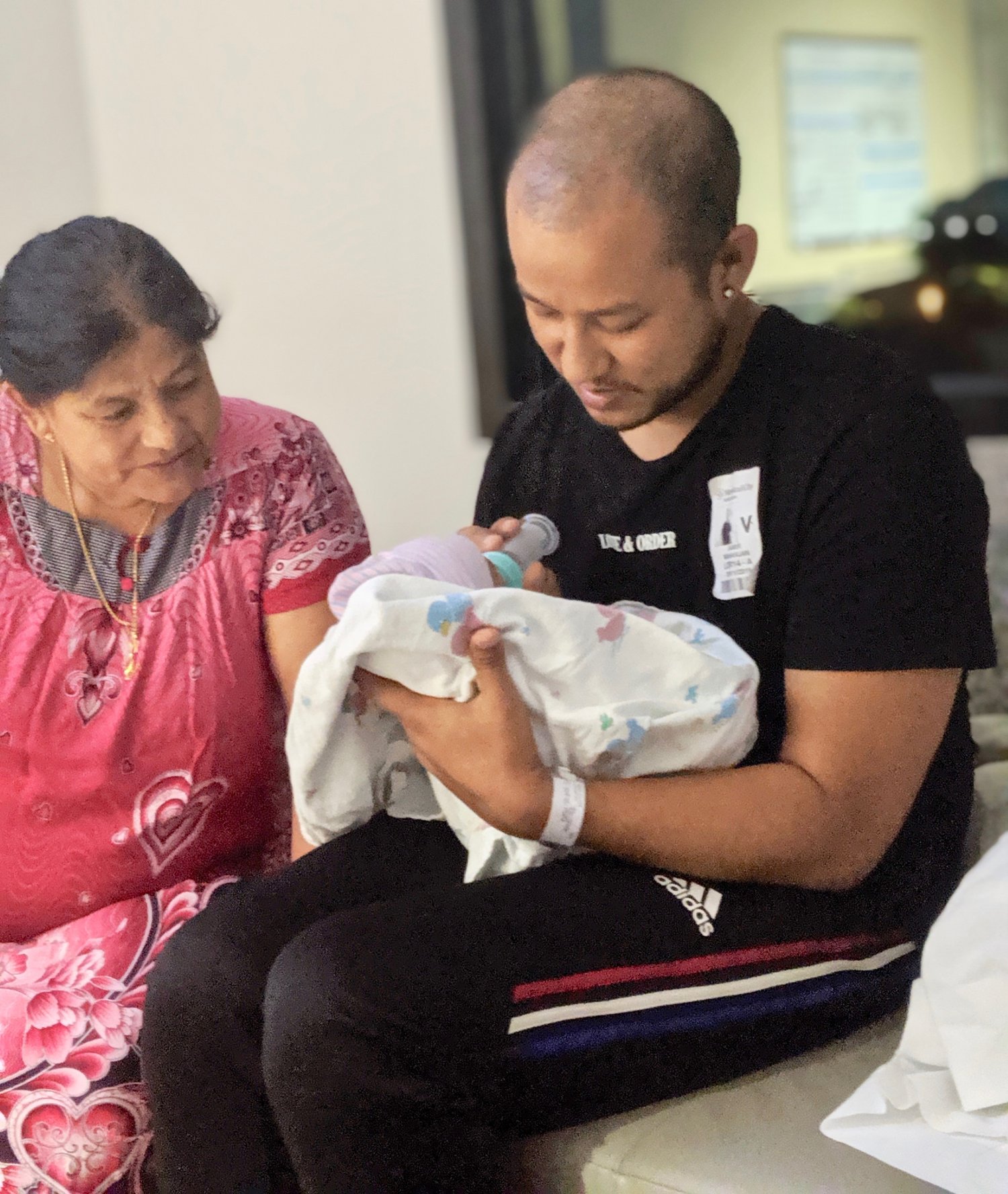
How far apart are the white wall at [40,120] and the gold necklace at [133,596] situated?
0.71 meters

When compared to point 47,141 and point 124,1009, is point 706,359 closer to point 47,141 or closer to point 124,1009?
point 124,1009

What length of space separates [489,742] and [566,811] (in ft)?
0.24

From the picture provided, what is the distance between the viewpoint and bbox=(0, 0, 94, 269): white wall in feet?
5.92

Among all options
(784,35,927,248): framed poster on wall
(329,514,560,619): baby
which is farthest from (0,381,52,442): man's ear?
(784,35,927,248): framed poster on wall

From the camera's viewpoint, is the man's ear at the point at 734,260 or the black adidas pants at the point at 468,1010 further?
the man's ear at the point at 734,260

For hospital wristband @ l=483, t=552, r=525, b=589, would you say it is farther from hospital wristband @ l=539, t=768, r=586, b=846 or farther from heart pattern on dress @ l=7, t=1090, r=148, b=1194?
heart pattern on dress @ l=7, t=1090, r=148, b=1194

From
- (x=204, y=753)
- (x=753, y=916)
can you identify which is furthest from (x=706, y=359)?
(x=204, y=753)

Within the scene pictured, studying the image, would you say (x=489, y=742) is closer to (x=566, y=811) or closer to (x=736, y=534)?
(x=566, y=811)

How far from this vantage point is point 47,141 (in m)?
1.85

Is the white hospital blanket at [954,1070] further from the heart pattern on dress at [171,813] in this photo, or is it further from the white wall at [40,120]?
the white wall at [40,120]

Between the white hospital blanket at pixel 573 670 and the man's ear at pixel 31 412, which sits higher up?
the man's ear at pixel 31 412

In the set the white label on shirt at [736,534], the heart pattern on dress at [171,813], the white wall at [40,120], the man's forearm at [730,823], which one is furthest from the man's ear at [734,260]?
the white wall at [40,120]

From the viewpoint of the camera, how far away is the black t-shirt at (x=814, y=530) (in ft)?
3.13

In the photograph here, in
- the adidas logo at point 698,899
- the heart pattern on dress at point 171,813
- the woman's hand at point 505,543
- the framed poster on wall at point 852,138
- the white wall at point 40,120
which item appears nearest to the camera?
the adidas logo at point 698,899
